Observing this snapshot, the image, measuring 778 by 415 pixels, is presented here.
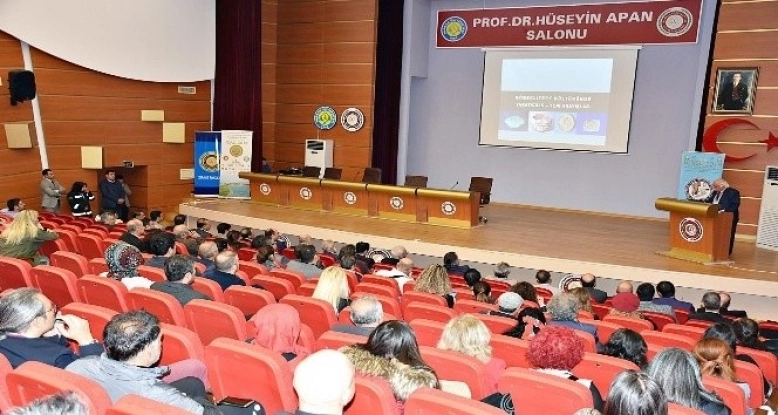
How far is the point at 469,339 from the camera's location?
319 centimetres

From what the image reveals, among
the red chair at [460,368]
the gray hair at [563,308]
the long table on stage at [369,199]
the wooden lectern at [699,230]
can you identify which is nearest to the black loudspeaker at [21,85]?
the long table on stage at [369,199]

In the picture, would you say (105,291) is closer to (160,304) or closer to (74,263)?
(160,304)

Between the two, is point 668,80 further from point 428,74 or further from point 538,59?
point 428,74

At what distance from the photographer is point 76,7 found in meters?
10.5

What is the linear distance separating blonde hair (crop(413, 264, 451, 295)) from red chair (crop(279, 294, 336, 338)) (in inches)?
56.5

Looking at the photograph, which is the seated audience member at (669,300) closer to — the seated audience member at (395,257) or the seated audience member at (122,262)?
the seated audience member at (395,257)

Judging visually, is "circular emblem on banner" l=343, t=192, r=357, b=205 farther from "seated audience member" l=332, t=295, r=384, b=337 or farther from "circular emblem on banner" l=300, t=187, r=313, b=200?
"seated audience member" l=332, t=295, r=384, b=337

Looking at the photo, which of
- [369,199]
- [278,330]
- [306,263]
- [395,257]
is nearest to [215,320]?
[278,330]

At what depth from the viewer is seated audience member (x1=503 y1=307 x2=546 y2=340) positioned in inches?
162

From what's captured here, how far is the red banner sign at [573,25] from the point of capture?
1124cm

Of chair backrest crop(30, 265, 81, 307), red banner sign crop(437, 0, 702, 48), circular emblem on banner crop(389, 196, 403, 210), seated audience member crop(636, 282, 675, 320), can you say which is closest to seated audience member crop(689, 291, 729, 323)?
seated audience member crop(636, 282, 675, 320)

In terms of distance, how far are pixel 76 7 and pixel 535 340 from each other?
406 inches

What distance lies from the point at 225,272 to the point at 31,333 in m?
2.21

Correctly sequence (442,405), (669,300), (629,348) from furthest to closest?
(669,300) → (629,348) → (442,405)
